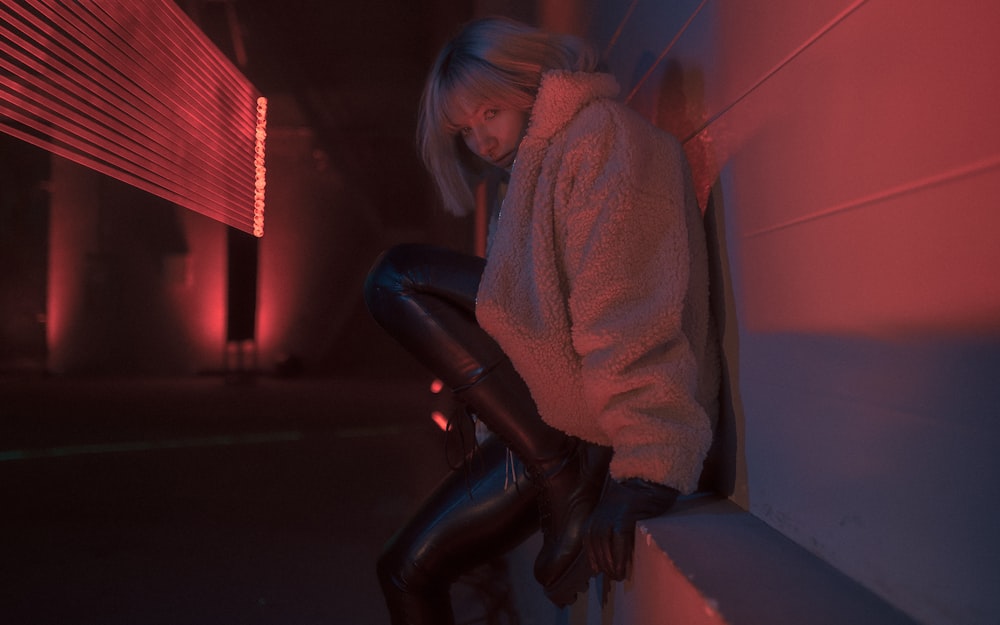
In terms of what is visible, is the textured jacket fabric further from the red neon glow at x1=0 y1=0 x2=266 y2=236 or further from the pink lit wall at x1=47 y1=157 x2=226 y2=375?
the pink lit wall at x1=47 y1=157 x2=226 y2=375

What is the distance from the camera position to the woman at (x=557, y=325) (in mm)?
581

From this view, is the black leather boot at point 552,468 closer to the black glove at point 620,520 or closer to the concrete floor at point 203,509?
the black glove at point 620,520

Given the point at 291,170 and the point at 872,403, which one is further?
the point at 291,170

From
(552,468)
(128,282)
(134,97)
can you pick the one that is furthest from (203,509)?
(128,282)

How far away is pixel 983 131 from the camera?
13.6 inches

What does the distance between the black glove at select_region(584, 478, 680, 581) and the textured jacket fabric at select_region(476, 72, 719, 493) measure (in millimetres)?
16

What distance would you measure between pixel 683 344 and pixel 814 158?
216mm

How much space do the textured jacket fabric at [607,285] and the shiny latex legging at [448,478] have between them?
85 millimetres

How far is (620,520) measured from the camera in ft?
1.86

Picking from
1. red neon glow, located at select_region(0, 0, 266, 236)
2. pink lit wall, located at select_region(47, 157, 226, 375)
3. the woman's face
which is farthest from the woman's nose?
pink lit wall, located at select_region(47, 157, 226, 375)

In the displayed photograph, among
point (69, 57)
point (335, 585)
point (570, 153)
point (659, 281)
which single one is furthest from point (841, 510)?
point (69, 57)

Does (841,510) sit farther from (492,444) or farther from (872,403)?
(492,444)

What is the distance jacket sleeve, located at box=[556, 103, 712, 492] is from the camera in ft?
1.88

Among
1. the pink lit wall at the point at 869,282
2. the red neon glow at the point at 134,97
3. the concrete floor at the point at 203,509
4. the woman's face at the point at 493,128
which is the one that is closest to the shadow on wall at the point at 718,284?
the pink lit wall at the point at 869,282
